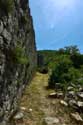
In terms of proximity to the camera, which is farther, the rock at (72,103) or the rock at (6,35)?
the rock at (72,103)

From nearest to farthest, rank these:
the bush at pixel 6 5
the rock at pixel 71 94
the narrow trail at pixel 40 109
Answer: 1. the bush at pixel 6 5
2. the narrow trail at pixel 40 109
3. the rock at pixel 71 94

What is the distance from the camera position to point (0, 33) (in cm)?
610

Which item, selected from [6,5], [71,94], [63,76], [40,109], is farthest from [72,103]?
[6,5]

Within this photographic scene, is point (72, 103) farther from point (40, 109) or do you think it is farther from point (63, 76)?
point (63, 76)

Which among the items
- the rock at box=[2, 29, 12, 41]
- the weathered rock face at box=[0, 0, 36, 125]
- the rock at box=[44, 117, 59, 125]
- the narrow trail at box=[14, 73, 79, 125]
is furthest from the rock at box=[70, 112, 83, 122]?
the rock at box=[2, 29, 12, 41]

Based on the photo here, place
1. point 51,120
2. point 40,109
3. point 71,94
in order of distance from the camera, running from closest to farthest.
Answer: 1. point 51,120
2. point 40,109
3. point 71,94

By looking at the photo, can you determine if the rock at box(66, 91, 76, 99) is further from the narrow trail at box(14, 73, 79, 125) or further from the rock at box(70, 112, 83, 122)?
the rock at box(70, 112, 83, 122)

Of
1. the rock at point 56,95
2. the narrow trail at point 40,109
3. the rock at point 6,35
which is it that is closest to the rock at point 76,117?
the narrow trail at point 40,109

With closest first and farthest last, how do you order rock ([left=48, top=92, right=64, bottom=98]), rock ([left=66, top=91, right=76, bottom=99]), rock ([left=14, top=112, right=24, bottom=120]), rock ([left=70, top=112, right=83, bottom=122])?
rock ([left=14, top=112, right=24, bottom=120]) < rock ([left=70, top=112, right=83, bottom=122]) < rock ([left=66, top=91, right=76, bottom=99]) < rock ([left=48, top=92, right=64, bottom=98])

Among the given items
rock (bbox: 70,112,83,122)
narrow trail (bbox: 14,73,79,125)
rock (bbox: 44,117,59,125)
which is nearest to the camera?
rock (bbox: 44,117,59,125)

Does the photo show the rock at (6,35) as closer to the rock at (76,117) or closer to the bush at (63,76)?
the rock at (76,117)

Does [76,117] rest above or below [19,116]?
below

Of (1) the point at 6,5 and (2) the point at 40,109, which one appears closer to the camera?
(1) the point at 6,5

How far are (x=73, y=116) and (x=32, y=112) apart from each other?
1.41 m
